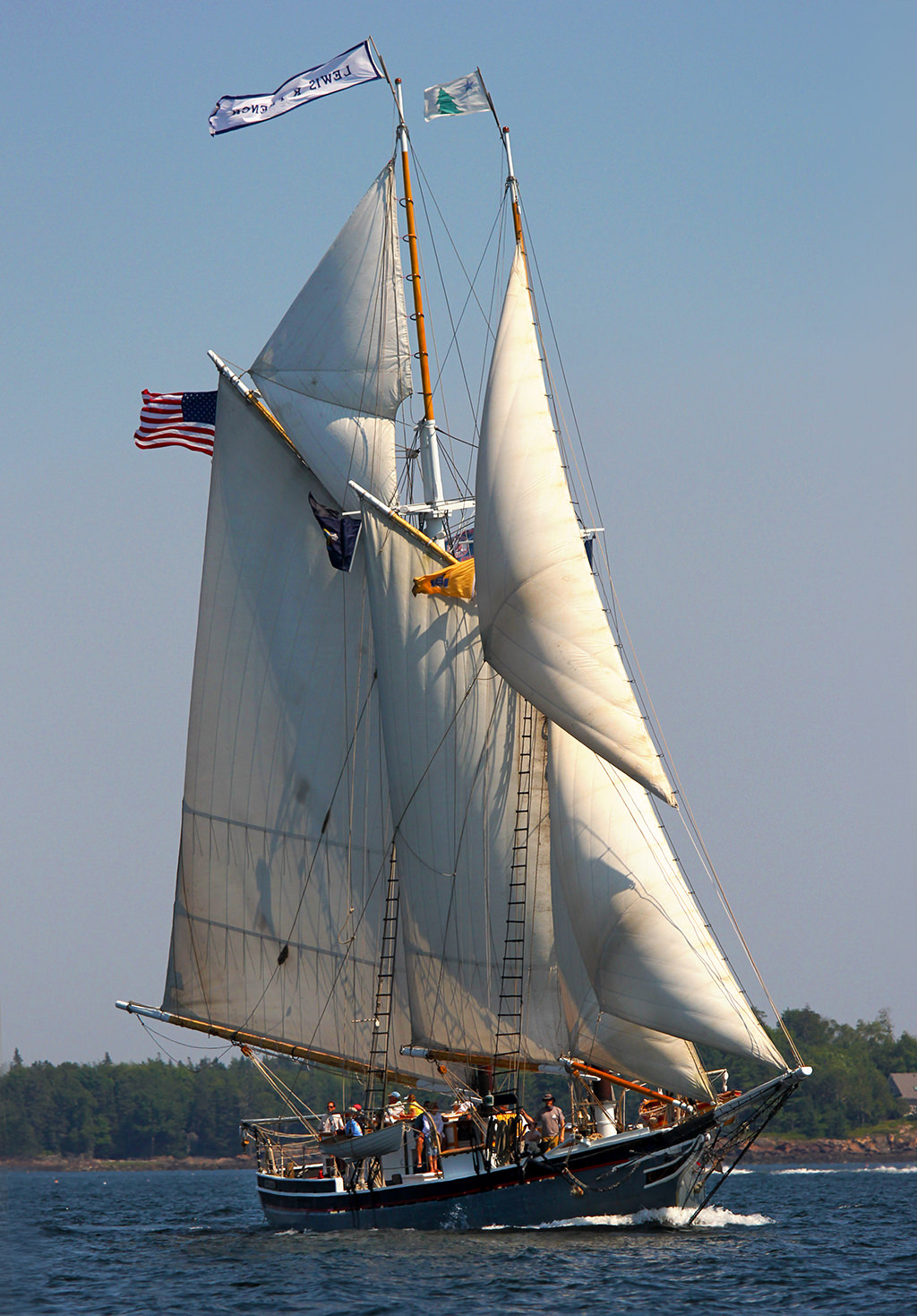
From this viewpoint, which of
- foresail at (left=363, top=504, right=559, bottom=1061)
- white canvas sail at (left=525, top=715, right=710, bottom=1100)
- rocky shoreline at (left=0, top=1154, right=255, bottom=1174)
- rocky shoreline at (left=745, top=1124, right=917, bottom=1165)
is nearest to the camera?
white canvas sail at (left=525, top=715, right=710, bottom=1100)

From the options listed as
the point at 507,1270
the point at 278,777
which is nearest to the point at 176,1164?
the point at 278,777

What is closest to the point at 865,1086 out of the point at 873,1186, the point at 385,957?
the point at 873,1186

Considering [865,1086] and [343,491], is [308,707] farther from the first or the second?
[865,1086]

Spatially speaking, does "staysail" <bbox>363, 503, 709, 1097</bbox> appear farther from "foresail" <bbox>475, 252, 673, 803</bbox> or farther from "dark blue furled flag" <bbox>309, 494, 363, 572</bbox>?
"foresail" <bbox>475, 252, 673, 803</bbox>

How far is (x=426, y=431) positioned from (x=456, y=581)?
693cm

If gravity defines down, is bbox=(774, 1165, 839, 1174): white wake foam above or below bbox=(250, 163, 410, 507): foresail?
below

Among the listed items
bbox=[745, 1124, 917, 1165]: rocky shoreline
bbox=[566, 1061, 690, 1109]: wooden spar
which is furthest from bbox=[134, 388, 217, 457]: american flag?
bbox=[745, 1124, 917, 1165]: rocky shoreline

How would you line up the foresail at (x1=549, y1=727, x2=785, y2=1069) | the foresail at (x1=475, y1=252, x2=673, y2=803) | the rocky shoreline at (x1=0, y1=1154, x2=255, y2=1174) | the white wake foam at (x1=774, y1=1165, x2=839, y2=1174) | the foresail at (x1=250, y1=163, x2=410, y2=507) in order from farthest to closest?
the rocky shoreline at (x1=0, y1=1154, x2=255, y2=1174)
the white wake foam at (x1=774, y1=1165, x2=839, y2=1174)
the foresail at (x1=250, y1=163, x2=410, y2=507)
the foresail at (x1=475, y1=252, x2=673, y2=803)
the foresail at (x1=549, y1=727, x2=785, y2=1069)

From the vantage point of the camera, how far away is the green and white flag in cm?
4178

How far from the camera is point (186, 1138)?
568ft

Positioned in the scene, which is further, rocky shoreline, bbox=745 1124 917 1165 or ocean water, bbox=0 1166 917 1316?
rocky shoreline, bbox=745 1124 917 1165

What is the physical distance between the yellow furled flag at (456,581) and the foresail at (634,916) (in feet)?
17.0

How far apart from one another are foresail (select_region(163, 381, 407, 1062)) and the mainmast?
2808 mm

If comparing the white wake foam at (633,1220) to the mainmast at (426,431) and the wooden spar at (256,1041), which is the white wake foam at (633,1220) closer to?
the wooden spar at (256,1041)
